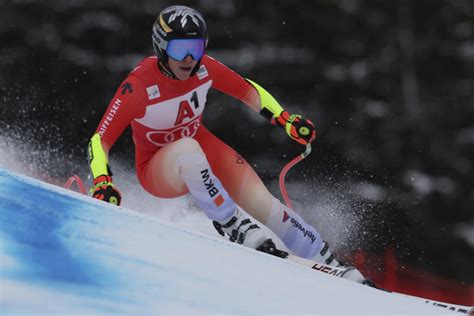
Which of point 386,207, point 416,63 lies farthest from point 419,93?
point 386,207

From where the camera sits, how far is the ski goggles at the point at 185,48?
3.21 metres

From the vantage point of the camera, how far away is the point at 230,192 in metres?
3.53

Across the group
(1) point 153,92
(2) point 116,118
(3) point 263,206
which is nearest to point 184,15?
(1) point 153,92

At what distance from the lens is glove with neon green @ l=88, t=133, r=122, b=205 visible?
2953 millimetres

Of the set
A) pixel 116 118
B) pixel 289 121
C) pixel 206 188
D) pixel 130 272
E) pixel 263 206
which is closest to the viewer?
pixel 130 272

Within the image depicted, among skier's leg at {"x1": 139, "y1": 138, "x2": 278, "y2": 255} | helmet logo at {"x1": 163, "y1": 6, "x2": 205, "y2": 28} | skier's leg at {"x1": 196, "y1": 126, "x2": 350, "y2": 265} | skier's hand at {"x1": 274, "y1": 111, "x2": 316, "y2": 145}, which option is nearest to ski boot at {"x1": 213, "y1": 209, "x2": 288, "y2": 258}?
skier's leg at {"x1": 139, "y1": 138, "x2": 278, "y2": 255}

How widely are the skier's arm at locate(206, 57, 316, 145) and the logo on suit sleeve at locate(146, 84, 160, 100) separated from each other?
1.04ft

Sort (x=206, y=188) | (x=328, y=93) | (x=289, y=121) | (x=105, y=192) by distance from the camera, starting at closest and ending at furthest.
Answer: (x=105, y=192)
(x=206, y=188)
(x=289, y=121)
(x=328, y=93)

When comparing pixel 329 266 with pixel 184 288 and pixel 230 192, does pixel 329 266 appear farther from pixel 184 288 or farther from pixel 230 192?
pixel 184 288

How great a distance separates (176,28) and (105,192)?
76cm

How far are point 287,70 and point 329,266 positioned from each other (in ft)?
6.50

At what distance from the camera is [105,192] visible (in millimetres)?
2961

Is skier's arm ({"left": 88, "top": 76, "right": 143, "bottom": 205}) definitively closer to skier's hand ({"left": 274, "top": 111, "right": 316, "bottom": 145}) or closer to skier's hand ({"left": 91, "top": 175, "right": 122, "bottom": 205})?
skier's hand ({"left": 91, "top": 175, "right": 122, "bottom": 205})

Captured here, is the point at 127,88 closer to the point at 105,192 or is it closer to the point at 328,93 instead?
the point at 105,192
